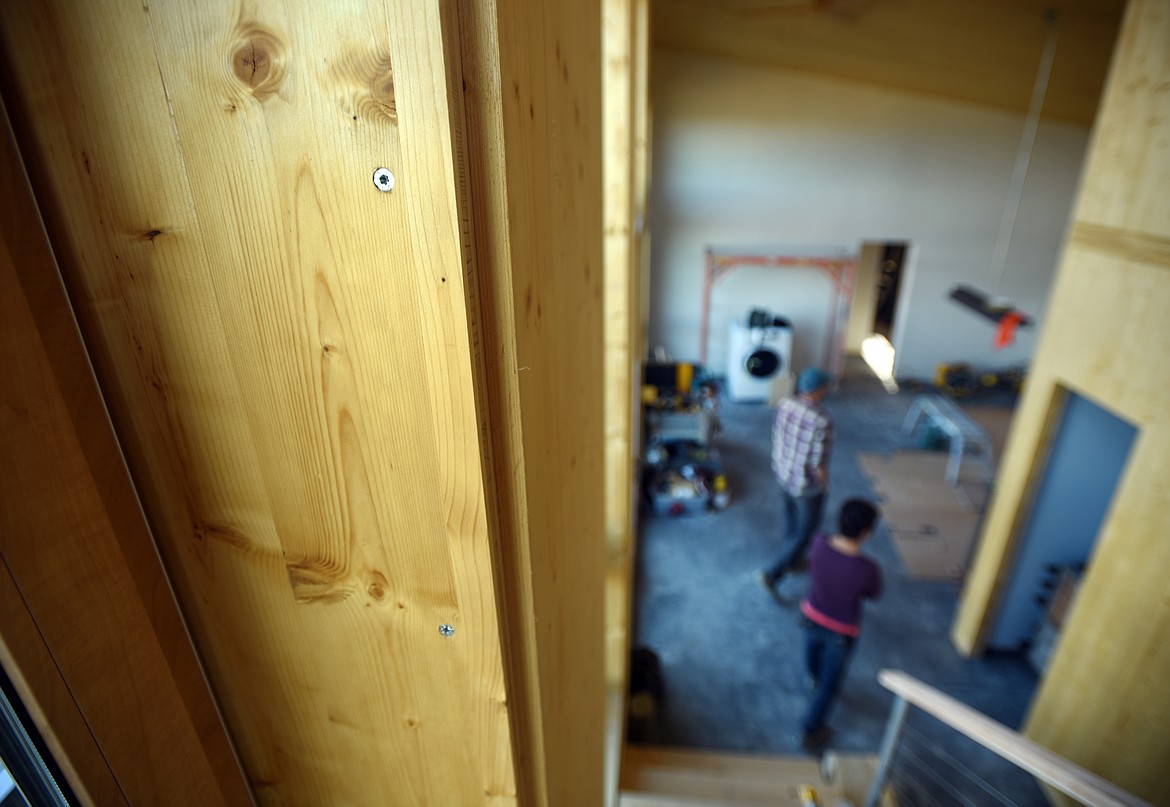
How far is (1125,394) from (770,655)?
8.60ft

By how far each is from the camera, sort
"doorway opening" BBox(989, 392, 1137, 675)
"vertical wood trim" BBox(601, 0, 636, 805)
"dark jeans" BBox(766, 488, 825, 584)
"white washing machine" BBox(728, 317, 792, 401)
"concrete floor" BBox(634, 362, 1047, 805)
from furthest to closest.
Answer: "white washing machine" BBox(728, 317, 792, 401) → "dark jeans" BBox(766, 488, 825, 584) → "concrete floor" BBox(634, 362, 1047, 805) → "doorway opening" BBox(989, 392, 1137, 675) → "vertical wood trim" BBox(601, 0, 636, 805)

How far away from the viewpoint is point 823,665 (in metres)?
3.49

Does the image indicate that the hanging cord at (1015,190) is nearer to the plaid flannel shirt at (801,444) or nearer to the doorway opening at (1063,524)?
the doorway opening at (1063,524)

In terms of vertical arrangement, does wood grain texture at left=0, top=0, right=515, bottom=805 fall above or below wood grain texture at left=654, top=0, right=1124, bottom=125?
below

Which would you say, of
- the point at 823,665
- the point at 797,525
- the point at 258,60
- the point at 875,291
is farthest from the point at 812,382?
the point at 875,291

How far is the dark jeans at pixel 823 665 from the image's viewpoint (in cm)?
339

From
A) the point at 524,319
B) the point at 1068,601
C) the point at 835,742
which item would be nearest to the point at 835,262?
the point at 1068,601

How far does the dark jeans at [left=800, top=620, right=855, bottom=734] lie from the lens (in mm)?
3391

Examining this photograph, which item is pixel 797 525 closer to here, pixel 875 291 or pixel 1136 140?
pixel 1136 140

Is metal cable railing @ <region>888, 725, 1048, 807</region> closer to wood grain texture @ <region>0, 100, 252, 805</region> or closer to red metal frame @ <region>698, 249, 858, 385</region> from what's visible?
wood grain texture @ <region>0, 100, 252, 805</region>

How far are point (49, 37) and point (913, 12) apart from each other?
5984mm

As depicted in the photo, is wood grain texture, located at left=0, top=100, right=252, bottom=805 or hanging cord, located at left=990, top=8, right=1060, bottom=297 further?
hanging cord, located at left=990, top=8, right=1060, bottom=297

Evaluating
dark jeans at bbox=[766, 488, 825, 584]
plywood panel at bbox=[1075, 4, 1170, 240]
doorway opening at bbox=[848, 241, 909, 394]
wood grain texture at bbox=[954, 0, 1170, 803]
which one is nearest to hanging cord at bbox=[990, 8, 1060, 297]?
doorway opening at bbox=[848, 241, 909, 394]

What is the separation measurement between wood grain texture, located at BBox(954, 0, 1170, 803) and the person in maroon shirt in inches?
39.6
